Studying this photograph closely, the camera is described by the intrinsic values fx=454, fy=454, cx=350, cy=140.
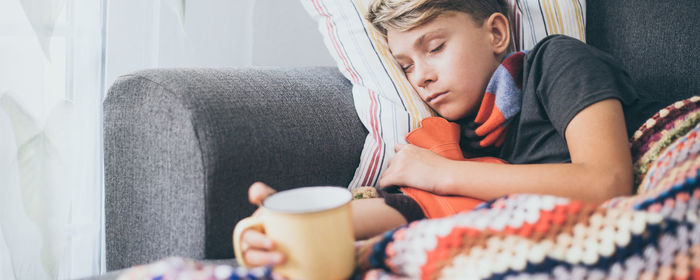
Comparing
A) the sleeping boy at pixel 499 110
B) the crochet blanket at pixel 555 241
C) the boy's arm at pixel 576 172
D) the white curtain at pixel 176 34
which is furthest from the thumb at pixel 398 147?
the white curtain at pixel 176 34

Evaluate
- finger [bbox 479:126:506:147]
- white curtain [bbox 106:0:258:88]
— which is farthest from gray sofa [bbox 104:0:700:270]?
white curtain [bbox 106:0:258:88]

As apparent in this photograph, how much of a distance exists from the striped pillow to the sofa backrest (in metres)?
0.07

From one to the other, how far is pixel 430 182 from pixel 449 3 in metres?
0.38

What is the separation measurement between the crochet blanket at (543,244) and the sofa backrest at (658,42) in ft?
1.61

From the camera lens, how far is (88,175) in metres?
1.03

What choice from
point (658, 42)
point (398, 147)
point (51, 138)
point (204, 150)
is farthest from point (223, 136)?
point (658, 42)

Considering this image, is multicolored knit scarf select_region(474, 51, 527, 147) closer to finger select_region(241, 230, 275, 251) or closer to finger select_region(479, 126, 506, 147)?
finger select_region(479, 126, 506, 147)

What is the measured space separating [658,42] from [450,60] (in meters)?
0.43

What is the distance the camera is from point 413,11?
0.87 meters

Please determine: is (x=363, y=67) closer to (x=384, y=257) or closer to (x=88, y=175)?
(x=384, y=257)

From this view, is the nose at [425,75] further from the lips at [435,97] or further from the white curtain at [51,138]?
the white curtain at [51,138]

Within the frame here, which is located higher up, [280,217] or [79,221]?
[280,217]

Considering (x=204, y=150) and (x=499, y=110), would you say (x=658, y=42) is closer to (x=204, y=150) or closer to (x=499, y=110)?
(x=499, y=110)

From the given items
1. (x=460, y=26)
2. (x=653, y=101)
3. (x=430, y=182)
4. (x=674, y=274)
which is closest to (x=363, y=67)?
(x=460, y=26)
